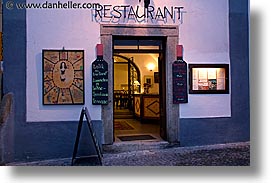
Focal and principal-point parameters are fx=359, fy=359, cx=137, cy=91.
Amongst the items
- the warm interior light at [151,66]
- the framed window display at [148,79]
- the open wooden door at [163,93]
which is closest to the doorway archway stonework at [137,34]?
the open wooden door at [163,93]

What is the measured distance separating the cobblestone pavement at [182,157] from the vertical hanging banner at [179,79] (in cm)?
53

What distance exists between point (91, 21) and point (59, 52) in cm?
46

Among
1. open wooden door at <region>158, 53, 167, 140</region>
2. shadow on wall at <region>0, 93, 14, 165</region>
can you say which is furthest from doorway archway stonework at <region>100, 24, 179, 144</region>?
shadow on wall at <region>0, 93, 14, 165</region>

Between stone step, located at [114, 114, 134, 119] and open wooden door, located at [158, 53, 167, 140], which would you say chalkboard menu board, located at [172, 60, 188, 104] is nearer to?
open wooden door, located at [158, 53, 167, 140]

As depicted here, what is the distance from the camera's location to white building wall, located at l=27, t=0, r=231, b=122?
3.53 m

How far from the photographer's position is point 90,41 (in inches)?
145

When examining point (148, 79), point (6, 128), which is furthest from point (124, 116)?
point (6, 128)

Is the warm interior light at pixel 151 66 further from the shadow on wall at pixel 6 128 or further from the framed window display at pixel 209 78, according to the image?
the shadow on wall at pixel 6 128

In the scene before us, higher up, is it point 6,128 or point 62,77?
point 62,77

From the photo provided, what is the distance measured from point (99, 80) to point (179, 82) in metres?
0.85

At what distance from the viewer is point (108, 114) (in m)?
3.78

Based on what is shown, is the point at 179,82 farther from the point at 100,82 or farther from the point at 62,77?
the point at 62,77

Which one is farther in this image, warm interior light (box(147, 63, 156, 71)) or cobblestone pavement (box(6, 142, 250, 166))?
warm interior light (box(147, 63, 156, 71))

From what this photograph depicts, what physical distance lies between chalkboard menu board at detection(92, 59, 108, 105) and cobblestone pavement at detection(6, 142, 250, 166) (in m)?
0.57
